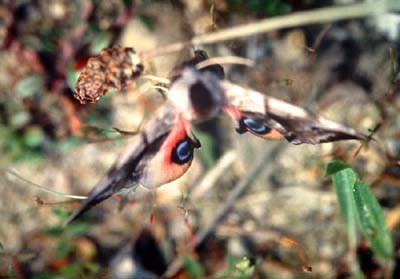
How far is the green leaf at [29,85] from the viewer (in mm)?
2408

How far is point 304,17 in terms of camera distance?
1285mm

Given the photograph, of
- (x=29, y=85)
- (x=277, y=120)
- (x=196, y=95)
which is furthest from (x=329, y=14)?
(x=29, y=85)

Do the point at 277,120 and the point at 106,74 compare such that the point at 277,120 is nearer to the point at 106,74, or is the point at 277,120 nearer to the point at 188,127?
the point at 188,127

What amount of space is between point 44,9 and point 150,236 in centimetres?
142

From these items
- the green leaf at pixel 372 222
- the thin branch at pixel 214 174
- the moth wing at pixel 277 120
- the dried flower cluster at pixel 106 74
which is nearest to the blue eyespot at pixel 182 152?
the moth wing at pixel 277 120

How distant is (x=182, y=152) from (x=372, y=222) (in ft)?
2.15

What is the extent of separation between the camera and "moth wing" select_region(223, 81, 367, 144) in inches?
50.4

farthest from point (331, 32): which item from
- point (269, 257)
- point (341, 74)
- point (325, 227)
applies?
point (269, 257)

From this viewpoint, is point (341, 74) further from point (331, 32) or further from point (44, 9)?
point (44, 9)

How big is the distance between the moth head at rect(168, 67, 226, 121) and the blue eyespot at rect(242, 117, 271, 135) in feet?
0.39

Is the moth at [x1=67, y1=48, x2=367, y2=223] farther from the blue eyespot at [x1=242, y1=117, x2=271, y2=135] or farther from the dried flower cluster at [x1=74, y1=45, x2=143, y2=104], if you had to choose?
the dried flower cluster at [x1=74, y1=45, x2=143, y2=104]

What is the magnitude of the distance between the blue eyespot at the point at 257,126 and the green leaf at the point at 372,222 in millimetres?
363

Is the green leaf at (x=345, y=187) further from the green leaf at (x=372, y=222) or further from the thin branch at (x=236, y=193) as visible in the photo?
the thin branch at (x=236, y=193)

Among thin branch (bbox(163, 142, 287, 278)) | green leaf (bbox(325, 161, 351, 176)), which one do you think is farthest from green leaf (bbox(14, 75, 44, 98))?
green leaf (bbox(325, 161, 351, 176))
